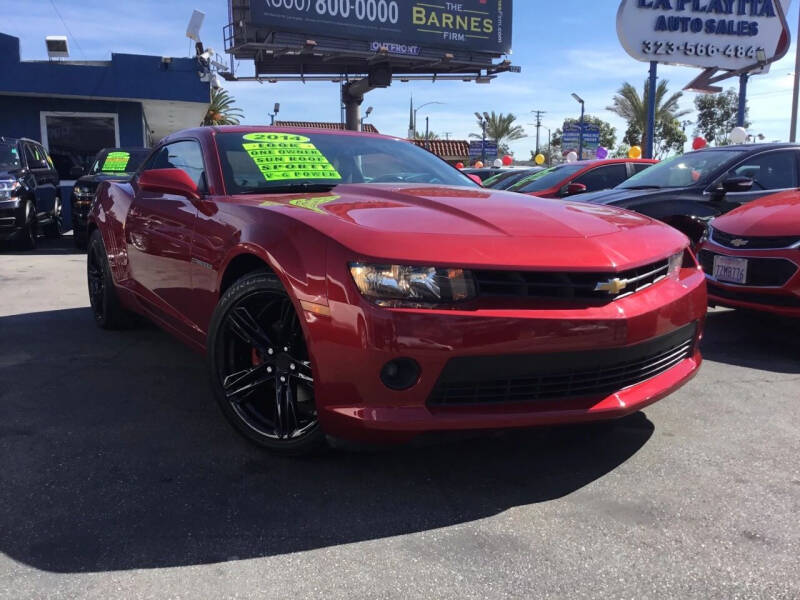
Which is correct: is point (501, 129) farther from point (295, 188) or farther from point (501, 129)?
point (295, 188)

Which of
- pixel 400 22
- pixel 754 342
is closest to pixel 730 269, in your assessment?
pixel 754 342

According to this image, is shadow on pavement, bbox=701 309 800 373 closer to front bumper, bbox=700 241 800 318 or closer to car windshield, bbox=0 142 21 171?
front bumper, bbox=700 241 800 318

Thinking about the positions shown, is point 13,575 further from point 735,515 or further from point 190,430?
point 735,515

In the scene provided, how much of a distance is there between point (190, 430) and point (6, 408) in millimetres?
1024

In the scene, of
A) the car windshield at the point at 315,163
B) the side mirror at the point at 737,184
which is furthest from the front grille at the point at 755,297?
the car windshield at the point at 315,163

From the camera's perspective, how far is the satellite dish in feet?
58.9

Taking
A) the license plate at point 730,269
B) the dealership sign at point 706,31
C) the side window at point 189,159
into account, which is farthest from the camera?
the dealership sign at point 706,31

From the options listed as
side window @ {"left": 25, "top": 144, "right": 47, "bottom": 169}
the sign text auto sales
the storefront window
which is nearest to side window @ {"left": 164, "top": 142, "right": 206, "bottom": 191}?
side window @ {"left": 25, "top": 144, "right": 47, "bottom": 169}

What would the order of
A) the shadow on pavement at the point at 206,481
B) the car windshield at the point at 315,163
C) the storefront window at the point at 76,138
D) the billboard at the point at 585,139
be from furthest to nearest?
the billboard at the point at 585,139 < the storefront window at the point at 76,138 < the car windshield at the point at 315,163 < the shadow on pavement at the point at 206,481

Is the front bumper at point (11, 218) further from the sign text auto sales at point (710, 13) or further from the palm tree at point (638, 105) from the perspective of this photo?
the palm tree at point (638, 105)

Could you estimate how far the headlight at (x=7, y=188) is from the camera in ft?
31.7

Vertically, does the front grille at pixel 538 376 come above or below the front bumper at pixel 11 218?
below

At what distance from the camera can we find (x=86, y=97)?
16.8 meters

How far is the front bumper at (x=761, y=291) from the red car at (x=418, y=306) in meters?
1.67
